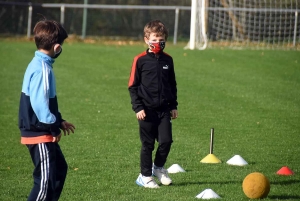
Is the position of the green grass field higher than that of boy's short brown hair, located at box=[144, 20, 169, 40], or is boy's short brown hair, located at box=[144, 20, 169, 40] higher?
boy's short brown hair, located at box=[144, 20, 169, 40]

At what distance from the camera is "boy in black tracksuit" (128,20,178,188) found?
771cm

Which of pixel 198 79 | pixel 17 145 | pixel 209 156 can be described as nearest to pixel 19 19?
pixel 198 79

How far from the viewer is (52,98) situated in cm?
580

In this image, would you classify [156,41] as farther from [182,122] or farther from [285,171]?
[182,122]

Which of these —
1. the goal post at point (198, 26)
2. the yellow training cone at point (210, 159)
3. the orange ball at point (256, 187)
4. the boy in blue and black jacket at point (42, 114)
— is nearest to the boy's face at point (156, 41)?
the orange ball at point (256, 187)

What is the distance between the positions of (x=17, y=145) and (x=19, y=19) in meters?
19.1

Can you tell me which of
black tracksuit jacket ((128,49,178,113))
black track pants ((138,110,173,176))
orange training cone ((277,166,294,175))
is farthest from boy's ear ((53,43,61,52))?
orange training cone ((277,166,294,175))

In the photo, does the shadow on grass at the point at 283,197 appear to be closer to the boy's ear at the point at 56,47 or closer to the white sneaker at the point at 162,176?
the white sneaker at the point at 162,176

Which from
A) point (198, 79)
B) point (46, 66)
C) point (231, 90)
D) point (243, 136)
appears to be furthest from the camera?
point (198, 79)

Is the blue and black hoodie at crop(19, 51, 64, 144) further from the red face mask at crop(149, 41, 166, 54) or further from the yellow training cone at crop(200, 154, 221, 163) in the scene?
the yellow training cone at crop(200, 154, 221, 163)

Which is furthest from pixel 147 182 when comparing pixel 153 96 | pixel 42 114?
pixel 42 114

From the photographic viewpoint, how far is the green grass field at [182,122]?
789 cm

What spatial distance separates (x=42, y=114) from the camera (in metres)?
5.65

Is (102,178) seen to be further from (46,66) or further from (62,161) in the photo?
(46,66)
